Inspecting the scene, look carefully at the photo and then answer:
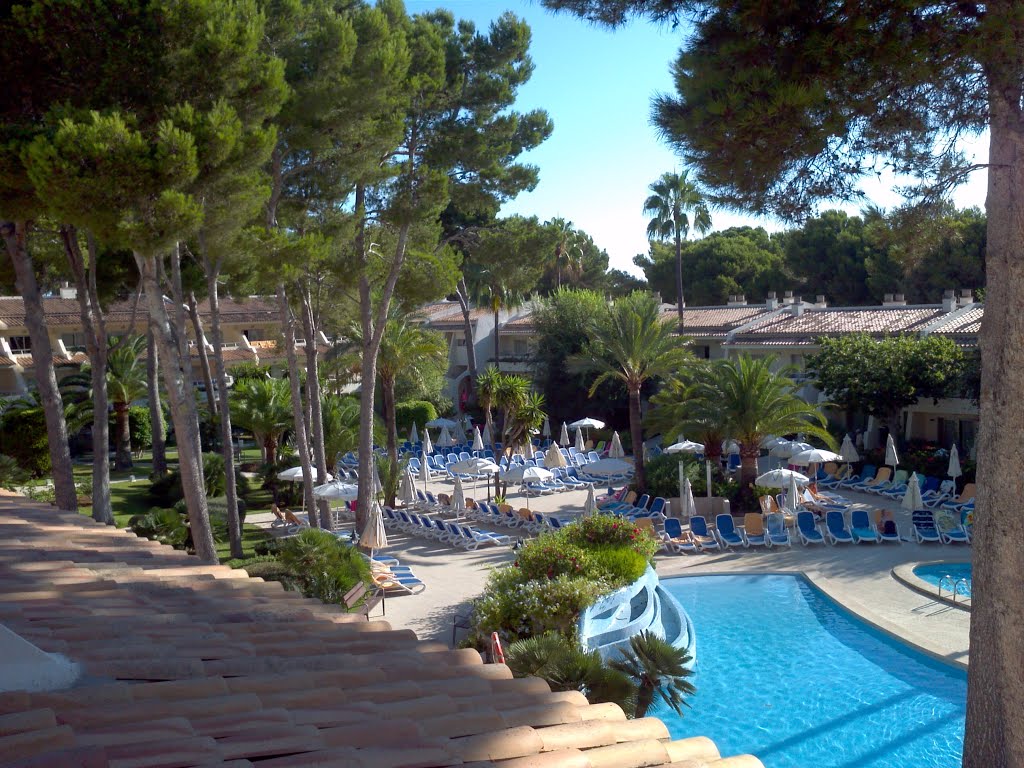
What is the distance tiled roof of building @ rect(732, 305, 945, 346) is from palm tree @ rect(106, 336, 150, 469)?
23.1 meters

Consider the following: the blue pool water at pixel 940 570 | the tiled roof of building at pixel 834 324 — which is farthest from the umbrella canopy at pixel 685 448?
the blue pool water at pixel 940 570

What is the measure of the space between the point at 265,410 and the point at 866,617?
1864 cm

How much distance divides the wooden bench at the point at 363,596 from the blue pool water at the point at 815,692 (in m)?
4.62

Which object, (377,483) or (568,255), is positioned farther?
(568,255)

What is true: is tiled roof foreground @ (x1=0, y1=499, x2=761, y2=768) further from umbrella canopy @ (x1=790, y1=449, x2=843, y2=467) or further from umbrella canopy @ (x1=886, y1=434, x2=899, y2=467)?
umbrella canopy @ (x1=886, y1=434, x2=899, y2=467)

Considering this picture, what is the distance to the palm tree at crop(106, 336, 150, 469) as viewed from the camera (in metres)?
30.6

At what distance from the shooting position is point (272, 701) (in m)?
4.18

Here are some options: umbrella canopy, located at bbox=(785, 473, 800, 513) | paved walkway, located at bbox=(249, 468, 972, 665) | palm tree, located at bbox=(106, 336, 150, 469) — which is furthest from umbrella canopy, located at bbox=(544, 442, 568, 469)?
palm tree, located at bbox=(106, 336, 150, 469)

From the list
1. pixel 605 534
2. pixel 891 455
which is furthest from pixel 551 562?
pixel 891 455

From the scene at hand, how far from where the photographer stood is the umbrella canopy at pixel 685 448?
25.5 meters

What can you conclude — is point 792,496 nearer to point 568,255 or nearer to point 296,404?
point 296,404

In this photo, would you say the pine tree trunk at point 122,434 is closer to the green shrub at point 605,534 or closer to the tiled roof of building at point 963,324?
the green shrub at point 605,534

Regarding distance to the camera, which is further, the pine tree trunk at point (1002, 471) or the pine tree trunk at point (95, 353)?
the pine tree trunk at point (95, 353)

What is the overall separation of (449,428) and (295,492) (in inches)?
563
